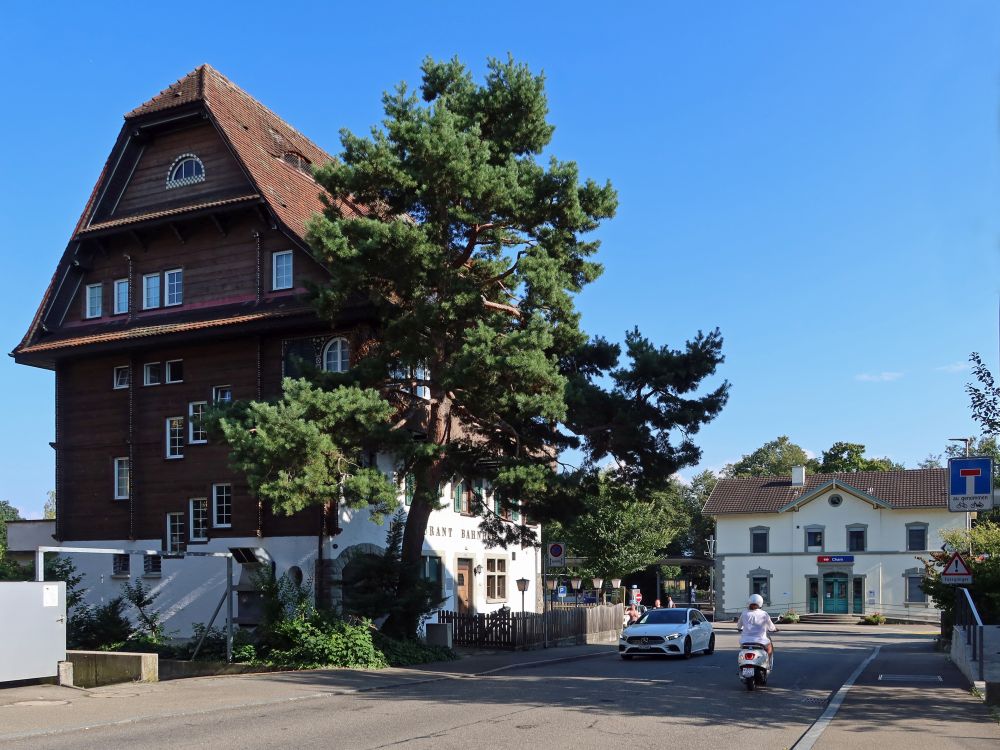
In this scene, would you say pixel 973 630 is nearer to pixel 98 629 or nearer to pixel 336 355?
pixel 336 355

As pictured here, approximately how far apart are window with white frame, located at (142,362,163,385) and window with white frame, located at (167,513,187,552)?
4.29 metres

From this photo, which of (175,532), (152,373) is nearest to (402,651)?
(175,532)

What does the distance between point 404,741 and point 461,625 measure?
1883 centimetres

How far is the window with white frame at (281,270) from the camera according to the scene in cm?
3159

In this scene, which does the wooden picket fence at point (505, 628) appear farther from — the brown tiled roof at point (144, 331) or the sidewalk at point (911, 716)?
the sidewalk at point (911, 716)

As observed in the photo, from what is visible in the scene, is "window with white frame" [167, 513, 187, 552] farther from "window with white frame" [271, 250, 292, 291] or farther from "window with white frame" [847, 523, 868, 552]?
"window with white frame" [847, 523, 868, 552]

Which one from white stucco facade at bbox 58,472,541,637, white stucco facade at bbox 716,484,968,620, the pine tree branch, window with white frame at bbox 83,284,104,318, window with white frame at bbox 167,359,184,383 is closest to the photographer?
the pine tree branch

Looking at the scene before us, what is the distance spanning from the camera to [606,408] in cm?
2580

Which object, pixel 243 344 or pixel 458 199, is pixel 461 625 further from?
pixel 458 199

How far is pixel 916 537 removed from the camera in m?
67.4

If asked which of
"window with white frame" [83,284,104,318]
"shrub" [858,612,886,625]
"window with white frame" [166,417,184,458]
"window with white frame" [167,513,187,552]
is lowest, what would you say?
"shrub" [858,612,886,625]

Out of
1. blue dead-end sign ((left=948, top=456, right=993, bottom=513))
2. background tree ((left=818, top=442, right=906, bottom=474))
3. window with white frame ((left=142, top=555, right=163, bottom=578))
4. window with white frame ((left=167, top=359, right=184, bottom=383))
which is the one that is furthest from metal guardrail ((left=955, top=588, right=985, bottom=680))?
background tree ((left=818, top=442, right=906, bottom=474))

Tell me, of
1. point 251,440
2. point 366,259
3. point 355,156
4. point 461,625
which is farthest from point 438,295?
point 461,625

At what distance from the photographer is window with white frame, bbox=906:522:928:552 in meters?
67.1
